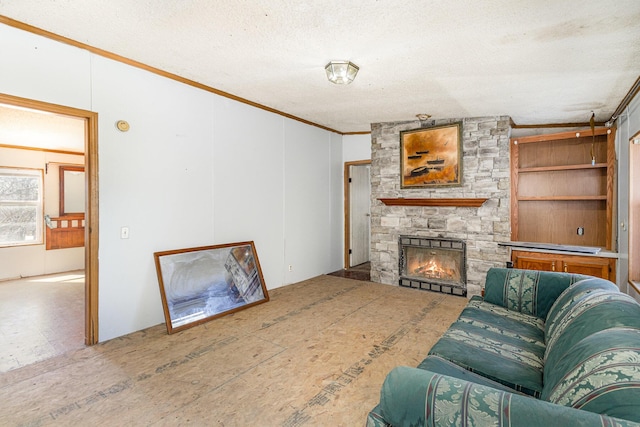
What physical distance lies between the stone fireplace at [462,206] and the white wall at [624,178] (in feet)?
3.67

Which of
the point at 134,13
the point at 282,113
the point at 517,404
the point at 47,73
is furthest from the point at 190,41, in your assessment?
the point at 517,404

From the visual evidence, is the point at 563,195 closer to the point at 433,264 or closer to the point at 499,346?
the point at 433,264

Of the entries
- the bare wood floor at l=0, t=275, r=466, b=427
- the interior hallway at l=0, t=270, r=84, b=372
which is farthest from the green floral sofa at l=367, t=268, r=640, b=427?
the interior hallway at l=0, t=270, r=84, b=372

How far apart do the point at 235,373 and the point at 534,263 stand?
383 centimetres

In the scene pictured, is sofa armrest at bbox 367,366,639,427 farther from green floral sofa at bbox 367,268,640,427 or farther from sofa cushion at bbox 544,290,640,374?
sofa cushion at bbox 544,290,640,374

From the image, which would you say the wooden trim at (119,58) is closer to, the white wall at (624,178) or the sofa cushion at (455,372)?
the sofa cushion at (455,372)

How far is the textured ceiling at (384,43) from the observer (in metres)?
2.12

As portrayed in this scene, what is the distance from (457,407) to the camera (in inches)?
43.0

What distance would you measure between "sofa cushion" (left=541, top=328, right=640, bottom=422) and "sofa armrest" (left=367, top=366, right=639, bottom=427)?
0.09 metres

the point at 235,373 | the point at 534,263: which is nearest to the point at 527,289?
the point at 534,263

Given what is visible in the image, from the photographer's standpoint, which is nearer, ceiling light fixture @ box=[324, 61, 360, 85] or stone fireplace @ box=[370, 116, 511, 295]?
ceiling light fixture @ box=[324, 61, 360, 85]

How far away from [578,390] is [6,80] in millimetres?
3858

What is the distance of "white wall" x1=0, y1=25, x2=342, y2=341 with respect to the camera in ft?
8.89

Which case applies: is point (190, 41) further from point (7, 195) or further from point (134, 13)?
point (7, 195)
